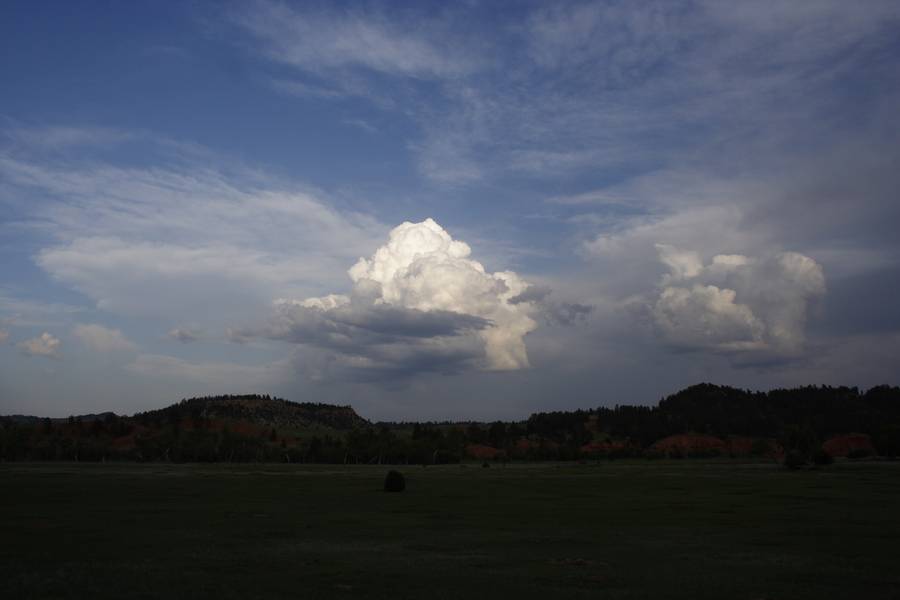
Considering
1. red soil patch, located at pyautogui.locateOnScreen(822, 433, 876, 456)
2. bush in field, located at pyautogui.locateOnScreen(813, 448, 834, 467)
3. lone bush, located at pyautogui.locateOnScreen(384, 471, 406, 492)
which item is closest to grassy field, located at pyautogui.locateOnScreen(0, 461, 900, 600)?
lone bush, located at pyautogui.locateOnScreen(384, 471, 406, 492)

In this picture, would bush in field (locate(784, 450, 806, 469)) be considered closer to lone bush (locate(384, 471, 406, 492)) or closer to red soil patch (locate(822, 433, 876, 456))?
lone bush (locate(384, 471, 406, 492))

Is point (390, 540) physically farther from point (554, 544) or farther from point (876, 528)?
point (876, 528)

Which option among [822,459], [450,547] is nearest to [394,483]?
[450,547]

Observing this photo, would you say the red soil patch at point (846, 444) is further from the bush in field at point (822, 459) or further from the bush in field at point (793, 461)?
the bush in field at point (793, 461)

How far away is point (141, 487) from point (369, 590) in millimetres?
49341

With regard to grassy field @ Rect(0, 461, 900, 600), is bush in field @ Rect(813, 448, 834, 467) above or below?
above

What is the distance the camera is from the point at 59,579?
18312mm

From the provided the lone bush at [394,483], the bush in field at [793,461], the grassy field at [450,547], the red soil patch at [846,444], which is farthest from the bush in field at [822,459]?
the lone bush at [394,483]

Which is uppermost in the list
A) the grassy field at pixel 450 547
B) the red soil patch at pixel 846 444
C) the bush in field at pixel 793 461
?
the red soil patch at pixel 846 444

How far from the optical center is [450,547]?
26203mm

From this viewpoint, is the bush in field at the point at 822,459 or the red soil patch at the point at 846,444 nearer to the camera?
the bush in field at the point at 822,459

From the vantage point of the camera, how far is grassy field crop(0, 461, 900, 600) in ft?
59.4

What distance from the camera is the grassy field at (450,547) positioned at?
59.4ft

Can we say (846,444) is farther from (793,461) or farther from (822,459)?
(793,461)
